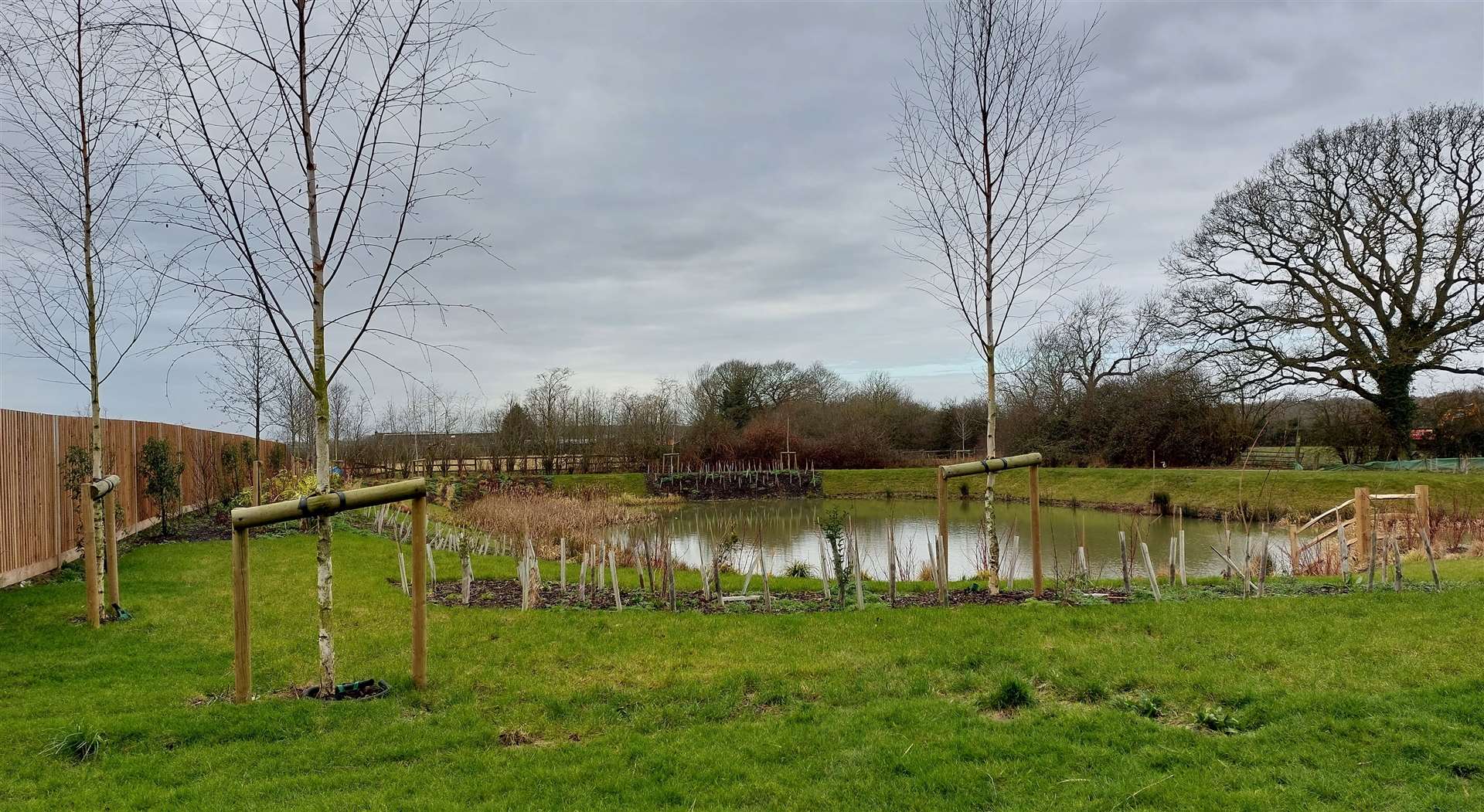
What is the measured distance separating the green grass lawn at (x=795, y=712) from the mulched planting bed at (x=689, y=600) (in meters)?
0.63

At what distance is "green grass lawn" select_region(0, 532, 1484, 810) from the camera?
344cm

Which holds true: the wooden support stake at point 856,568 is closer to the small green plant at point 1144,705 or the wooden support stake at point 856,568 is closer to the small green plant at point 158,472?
the small green plant at point 1144,705

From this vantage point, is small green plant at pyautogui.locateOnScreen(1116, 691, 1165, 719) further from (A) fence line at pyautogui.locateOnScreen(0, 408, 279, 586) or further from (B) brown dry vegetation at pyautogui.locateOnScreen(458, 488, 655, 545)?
(A) fence line at pyautogui.locateOnScreen(0, 408, 279, 586)

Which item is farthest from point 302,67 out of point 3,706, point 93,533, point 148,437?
point 148,437

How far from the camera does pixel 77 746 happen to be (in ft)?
13.2

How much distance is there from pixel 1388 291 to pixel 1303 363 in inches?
117

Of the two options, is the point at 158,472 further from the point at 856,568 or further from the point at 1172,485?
the point at 1172,485

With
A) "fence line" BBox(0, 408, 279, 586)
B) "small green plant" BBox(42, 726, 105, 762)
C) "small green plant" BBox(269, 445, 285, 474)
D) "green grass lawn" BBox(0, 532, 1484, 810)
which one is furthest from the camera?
"small green plant" BBox(269, 445, 285, 474)

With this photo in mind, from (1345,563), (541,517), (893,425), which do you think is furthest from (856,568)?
(893,425)

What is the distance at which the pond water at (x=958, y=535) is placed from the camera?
12328 millimetres

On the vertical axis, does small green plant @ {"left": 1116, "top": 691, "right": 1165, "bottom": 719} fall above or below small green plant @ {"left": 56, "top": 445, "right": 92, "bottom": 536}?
below

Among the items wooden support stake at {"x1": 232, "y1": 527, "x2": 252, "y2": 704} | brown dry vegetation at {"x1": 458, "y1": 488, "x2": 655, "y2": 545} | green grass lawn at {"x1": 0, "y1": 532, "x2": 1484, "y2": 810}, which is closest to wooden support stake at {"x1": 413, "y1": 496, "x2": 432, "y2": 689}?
green grass lawn at {"x1": 0, "y1": 532, "x2": 1484, "y2": 810}

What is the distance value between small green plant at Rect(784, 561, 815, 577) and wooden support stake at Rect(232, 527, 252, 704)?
8.41 meters

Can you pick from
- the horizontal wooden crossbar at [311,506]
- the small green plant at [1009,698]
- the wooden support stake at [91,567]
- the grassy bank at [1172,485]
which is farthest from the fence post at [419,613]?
the grassy bank at [1172,485]
